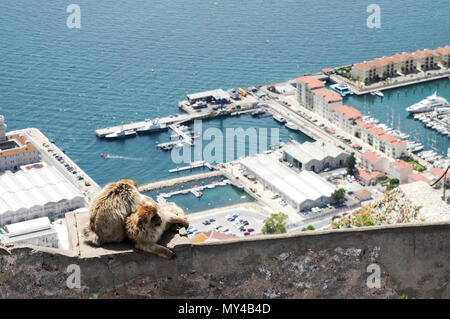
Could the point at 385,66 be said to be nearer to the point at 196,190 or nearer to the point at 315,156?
the point at 315,156

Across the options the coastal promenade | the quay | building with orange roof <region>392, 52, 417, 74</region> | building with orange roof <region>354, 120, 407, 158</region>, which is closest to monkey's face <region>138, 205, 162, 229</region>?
the quay

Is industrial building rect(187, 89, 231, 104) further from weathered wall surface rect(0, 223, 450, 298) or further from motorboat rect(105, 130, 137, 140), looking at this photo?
weathered wall surface rect(0, 223, 450, 298)

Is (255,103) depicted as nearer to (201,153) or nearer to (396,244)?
(201,153)

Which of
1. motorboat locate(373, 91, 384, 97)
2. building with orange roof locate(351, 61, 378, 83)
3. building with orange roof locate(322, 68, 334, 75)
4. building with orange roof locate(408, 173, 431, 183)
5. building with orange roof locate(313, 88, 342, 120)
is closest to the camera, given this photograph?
building with orange roof locate(408, 173, 431, 183)

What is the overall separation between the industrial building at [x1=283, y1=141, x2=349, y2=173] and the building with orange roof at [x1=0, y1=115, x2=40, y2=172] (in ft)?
27.7

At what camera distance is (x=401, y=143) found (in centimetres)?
2744

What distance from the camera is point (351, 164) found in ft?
86.3

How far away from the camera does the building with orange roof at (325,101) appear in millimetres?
30828

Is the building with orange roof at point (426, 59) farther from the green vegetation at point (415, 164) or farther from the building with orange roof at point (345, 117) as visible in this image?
the green vegetation at point (415, 164)

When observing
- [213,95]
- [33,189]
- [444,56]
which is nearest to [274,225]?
[33,189]

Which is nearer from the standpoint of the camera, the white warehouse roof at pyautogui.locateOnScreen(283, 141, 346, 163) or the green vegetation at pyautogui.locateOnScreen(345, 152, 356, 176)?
the green vegetation at pyautogui.locateOnScreen(345, 152, 356, 176)

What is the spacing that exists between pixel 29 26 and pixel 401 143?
72.9ft

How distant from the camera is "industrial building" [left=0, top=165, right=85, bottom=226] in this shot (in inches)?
915

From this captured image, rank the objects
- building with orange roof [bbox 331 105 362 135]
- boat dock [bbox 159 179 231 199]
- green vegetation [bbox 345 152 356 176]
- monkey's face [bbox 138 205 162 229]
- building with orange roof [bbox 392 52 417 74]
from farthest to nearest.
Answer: building with orange roof [bbox 392 52 417 74], building with orange roof [bbox 331 105 362 135], green vegetation [bbox 345 152 356 176], boat dock [bbox 159 179 231 199], monkey's face [bbox 138 205 162 229]
